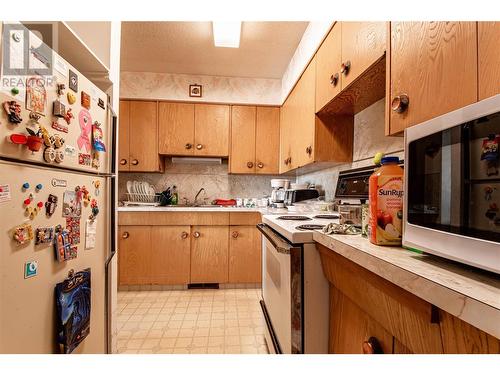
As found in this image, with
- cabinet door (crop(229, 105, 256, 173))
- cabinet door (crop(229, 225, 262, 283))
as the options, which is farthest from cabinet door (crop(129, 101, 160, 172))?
cabinet door (crop(229, 225, 262, 283))

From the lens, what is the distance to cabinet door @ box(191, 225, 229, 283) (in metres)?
2.55

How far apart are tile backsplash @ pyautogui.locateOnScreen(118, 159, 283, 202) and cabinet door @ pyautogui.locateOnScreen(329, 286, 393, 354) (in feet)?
7.55

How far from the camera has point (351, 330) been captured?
79 cm

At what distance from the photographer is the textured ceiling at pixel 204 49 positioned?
2049 millimetres

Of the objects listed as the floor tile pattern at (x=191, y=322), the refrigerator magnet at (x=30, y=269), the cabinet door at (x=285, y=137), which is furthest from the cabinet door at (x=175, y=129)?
the refrigerator magnet at (x=30, y=269)

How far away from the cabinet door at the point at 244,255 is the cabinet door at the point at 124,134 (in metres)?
1.43

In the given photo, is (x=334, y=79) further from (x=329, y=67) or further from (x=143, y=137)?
(x=143, y=137)

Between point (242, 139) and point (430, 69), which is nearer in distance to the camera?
point (430, 69)

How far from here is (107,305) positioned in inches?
48.6

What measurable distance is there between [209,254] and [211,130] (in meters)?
1.44

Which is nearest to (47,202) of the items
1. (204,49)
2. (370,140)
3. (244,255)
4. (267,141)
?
(370,140)

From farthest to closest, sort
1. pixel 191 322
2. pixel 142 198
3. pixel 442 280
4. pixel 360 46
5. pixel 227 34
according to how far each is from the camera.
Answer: pixel 142 198 → pixel 227 34 → pixel 191 322 → pixel 360 46 → pixel 442 280
